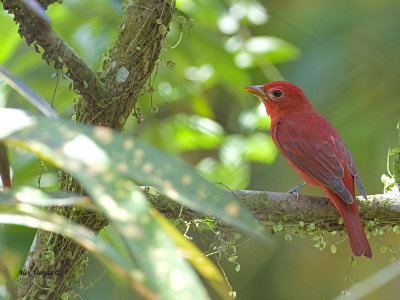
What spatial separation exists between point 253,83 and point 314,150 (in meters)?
1.18

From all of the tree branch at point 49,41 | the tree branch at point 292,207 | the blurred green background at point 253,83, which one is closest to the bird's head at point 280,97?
the blurred green background at point 253,83

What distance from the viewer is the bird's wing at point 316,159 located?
2.95 meters

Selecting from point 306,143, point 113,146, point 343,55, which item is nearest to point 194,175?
point 113,146

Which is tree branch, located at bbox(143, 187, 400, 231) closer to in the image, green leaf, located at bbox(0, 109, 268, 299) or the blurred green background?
the blurred green background

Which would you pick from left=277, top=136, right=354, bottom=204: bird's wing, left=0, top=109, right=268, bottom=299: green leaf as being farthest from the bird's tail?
left=0, top=109, right=268, bottom=299: green leaf

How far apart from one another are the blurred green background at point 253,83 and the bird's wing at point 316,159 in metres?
0.44

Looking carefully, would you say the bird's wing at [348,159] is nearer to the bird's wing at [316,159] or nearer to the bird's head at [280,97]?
the bird's wing at [316,159]

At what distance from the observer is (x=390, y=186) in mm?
2719

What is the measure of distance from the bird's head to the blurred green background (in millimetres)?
142

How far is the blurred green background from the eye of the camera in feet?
9.98

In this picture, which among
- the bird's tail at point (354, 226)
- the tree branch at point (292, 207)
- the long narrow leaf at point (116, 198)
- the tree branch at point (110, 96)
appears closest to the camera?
the long narrow leaf at point (116, 198)

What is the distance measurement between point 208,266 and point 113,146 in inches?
10.4

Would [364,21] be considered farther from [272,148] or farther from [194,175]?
[194,175]

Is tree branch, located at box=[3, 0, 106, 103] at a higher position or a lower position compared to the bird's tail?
higher
